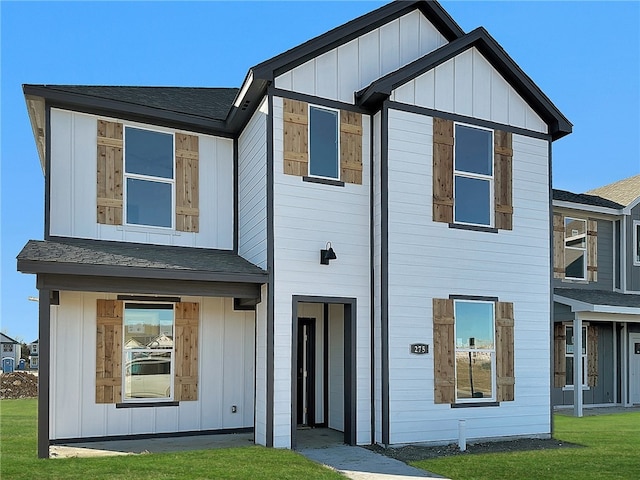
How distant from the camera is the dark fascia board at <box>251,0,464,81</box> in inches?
394

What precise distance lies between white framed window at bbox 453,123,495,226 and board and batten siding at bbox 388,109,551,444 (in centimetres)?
35

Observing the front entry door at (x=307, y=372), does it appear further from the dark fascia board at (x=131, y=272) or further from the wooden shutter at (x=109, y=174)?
the wooden shutter at (x=109, y=174)

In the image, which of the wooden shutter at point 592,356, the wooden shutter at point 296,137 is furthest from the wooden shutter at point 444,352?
the wooden shutter at point 592,356

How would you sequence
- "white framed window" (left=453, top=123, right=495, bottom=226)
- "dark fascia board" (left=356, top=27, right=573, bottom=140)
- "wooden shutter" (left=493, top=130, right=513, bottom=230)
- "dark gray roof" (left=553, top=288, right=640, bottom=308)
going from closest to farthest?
"dark fascia board" (left=356, top=27, right=573, bottom=140) < "white framed window" (left=453, top=123, right=495, bottom=226) < "wooden shutter" (left=493, top=130, right=513, bottom=230) < "dark gray roof" (left=553, top=288, right=640, bottom=308)

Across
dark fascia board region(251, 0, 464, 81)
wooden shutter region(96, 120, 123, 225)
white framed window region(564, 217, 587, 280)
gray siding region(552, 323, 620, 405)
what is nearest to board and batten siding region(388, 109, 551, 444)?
dark fascia board region(251, 0, 464, 81)

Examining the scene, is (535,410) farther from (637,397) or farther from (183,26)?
(183,26)

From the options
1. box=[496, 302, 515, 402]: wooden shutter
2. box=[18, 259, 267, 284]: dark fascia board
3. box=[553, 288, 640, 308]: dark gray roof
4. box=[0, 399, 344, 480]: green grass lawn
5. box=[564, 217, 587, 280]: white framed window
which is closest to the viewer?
box=[0, 399, 344, 480]: green grass lawn

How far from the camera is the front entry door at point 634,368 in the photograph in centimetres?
1830

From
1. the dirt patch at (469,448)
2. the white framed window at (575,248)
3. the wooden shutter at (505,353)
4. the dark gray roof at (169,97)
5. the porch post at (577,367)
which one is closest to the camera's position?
the dirt patch at (469,448)

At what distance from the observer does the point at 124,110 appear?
10.8 metres

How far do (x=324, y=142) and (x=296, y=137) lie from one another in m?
0.57

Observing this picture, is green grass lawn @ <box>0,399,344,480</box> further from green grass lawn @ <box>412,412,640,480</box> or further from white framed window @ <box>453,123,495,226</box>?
white framed window @ <box>453,123,495,226</box>

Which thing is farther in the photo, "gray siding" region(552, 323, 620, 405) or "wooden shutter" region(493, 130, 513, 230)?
"gray siding" region(552, 323, 620, 405)

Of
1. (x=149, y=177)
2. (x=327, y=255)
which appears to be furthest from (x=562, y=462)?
(x=149, y=177)
